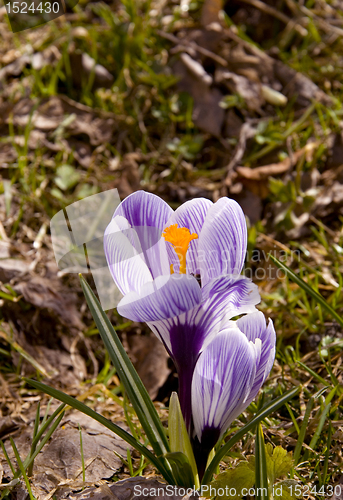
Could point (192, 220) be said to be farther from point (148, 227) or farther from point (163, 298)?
point (163, 298)

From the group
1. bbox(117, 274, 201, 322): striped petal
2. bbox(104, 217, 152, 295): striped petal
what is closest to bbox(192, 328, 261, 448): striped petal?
bbox(117, 274, 201, 322): striped petal

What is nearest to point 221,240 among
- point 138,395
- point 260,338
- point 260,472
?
point 260,338

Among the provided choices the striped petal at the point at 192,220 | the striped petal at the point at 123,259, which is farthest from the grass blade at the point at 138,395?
the striped petal at the point at 192,220

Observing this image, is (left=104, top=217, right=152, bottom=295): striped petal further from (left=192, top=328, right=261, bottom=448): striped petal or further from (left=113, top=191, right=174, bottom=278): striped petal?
(left=192, top=328, right=261, bottom=448): striped petal

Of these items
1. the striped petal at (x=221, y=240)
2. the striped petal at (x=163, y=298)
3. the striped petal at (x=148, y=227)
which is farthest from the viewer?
the striped petal at (x=148, y=227)

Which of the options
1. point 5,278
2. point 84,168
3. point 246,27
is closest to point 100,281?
point 5,278

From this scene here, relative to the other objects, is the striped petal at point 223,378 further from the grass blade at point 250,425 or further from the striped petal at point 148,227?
the striped petal at point 148,227

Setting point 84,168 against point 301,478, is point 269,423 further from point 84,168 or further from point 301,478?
point 84,168

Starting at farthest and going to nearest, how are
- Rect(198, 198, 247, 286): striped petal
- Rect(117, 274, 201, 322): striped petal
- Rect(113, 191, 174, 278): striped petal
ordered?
Rect(113, 191, 174, 278): striped petal → Rect(198, 198, 247, 286): striped petal → Rect(117, 274, 201, 322): striped petal

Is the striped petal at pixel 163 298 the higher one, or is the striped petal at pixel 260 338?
the striped petal at pixel 163 298
